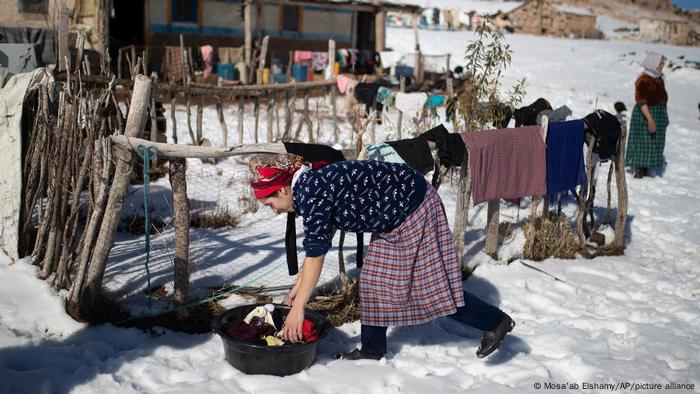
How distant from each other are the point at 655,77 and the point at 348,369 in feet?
24.1

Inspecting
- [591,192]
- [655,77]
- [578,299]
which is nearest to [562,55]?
[655,77]

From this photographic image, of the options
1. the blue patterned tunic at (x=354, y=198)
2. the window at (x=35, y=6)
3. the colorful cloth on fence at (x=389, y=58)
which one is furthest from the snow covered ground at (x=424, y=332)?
the colorful cloth on fence at (x=389, y=58)

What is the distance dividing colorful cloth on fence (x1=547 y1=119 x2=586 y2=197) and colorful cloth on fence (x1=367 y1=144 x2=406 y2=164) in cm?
171

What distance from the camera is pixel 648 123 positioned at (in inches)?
381

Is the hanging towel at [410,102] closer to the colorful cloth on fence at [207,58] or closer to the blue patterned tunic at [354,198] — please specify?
the blue patterned tunic at [354,198]

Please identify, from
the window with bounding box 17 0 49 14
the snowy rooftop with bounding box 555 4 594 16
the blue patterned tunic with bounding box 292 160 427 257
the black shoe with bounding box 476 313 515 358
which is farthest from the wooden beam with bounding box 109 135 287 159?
the snowy rooftop with bounding box 555 4 594 16

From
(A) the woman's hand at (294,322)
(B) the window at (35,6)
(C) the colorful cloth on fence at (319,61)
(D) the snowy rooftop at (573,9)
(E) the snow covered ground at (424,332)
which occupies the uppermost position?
(D) the snowy rooftop at (573,9)

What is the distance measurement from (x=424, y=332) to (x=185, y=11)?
1523 centimetres

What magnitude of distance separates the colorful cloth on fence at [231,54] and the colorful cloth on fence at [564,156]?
41.3 feet

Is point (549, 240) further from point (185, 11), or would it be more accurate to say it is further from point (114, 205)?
point (185, 11)

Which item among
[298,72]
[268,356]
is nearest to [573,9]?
[298,72]

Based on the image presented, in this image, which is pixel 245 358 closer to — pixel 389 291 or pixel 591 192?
pixel 389 291

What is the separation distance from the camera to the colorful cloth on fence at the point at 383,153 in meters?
5.13

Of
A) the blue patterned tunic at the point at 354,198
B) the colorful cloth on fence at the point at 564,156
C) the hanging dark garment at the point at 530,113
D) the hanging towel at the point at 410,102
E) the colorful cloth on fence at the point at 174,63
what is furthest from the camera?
the colorful cloth on fence at the point at 174,63
